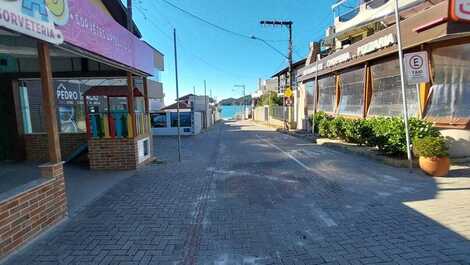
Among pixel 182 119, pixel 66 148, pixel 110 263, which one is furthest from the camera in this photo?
pixel 182 119

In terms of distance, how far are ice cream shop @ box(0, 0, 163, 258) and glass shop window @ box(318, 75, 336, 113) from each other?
1164 cm

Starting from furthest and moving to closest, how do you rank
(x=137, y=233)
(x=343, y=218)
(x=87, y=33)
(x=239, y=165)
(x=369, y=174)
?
(x=239, y=165), (x=369, y=174), (x=87, y=33), (x=343, y=218), (x=137, y=233)

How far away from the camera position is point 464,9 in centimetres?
784

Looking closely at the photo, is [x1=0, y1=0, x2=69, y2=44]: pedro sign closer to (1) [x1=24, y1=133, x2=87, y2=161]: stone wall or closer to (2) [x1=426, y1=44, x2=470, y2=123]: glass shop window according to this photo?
(1) [x1=24, y1=133, x2=87, y2=161]: stone wall

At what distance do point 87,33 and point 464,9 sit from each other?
950 cm

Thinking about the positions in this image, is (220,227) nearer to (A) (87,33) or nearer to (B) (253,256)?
(B) (253,256)

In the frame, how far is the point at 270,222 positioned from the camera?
470 centimetres

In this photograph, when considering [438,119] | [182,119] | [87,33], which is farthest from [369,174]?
[182,119]

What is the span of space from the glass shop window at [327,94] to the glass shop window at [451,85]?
327 inches

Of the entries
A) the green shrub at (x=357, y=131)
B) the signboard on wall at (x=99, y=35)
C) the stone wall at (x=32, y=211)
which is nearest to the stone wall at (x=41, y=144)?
the signboard on wall at (x=99, y=35)

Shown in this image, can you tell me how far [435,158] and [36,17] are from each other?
865 cm

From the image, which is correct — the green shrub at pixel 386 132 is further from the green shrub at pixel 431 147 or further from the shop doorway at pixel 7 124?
the shop doorway at pixel 7 124

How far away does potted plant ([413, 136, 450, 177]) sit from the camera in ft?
23.4

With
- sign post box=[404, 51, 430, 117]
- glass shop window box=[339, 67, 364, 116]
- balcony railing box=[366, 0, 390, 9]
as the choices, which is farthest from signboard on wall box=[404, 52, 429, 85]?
balcony railing box=[366, 0, 390, 9]
